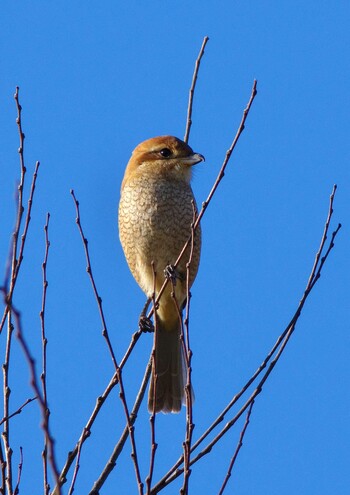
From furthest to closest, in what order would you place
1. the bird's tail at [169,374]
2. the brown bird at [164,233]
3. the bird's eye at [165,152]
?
1. the bird's eye at [165,152]
2. the brown bird at [164,233]
3. the bird's tail at [169,374]

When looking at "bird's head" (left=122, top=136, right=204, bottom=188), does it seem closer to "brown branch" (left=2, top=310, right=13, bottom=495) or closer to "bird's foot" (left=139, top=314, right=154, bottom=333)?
"bird's foot" (left=139, top=314, right=154, bottom=333)

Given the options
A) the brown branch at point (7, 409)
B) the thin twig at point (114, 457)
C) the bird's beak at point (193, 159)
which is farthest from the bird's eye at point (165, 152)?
the brown branch at point (7, 409)

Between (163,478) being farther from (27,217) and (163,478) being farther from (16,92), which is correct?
(16,92)

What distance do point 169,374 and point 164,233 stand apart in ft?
2.92

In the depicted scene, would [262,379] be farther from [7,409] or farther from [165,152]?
[165,152]

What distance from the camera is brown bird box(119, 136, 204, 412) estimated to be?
5219mm

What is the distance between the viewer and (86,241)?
10.7ft

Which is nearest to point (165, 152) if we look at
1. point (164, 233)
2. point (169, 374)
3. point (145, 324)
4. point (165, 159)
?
point (165, 159)

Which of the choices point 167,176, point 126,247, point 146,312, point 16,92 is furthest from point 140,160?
point 16,92

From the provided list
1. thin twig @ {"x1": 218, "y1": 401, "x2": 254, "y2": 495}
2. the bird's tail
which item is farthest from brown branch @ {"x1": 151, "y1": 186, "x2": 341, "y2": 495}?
the bird's tail

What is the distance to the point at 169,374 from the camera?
518 centimetres

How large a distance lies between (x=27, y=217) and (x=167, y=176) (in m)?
2.33

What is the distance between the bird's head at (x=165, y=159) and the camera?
5512 millimetres

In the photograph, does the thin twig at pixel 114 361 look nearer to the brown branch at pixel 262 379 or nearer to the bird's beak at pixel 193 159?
the brown branch at pixel 262 379
